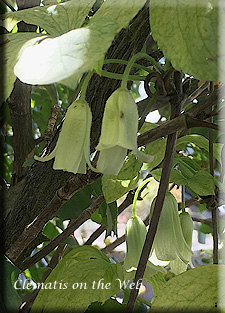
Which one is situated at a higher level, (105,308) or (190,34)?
(190,34)

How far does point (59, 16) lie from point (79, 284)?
7.1 inches

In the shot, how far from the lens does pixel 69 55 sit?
15 centimetres

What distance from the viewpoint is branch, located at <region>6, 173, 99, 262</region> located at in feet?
0.89

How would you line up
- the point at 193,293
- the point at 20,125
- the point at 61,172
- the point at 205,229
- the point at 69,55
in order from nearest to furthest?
1. the point at 69,55
2. the point at 193,293
3. the point at 61,172
4. the point at 20,125
5. the point at 205,229

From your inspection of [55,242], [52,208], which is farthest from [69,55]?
[55,242]

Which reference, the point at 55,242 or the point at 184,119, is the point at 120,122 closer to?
the point at 184,119

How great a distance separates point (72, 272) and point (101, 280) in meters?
0.02

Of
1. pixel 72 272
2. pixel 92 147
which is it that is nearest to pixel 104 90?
pixel 92 147

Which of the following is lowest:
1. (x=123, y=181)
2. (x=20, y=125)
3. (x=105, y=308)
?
(x=105, y=308)

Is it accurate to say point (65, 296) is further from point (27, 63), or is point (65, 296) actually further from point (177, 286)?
point (27, 63)

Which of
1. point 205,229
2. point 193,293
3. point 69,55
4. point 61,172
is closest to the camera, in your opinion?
point 69,55

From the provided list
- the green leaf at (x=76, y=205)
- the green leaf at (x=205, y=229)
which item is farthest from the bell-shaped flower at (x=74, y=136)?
the green leaf at (x=205, y=229)

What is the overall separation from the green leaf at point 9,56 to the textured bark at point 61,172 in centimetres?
17

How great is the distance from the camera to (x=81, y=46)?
0.15 meters
